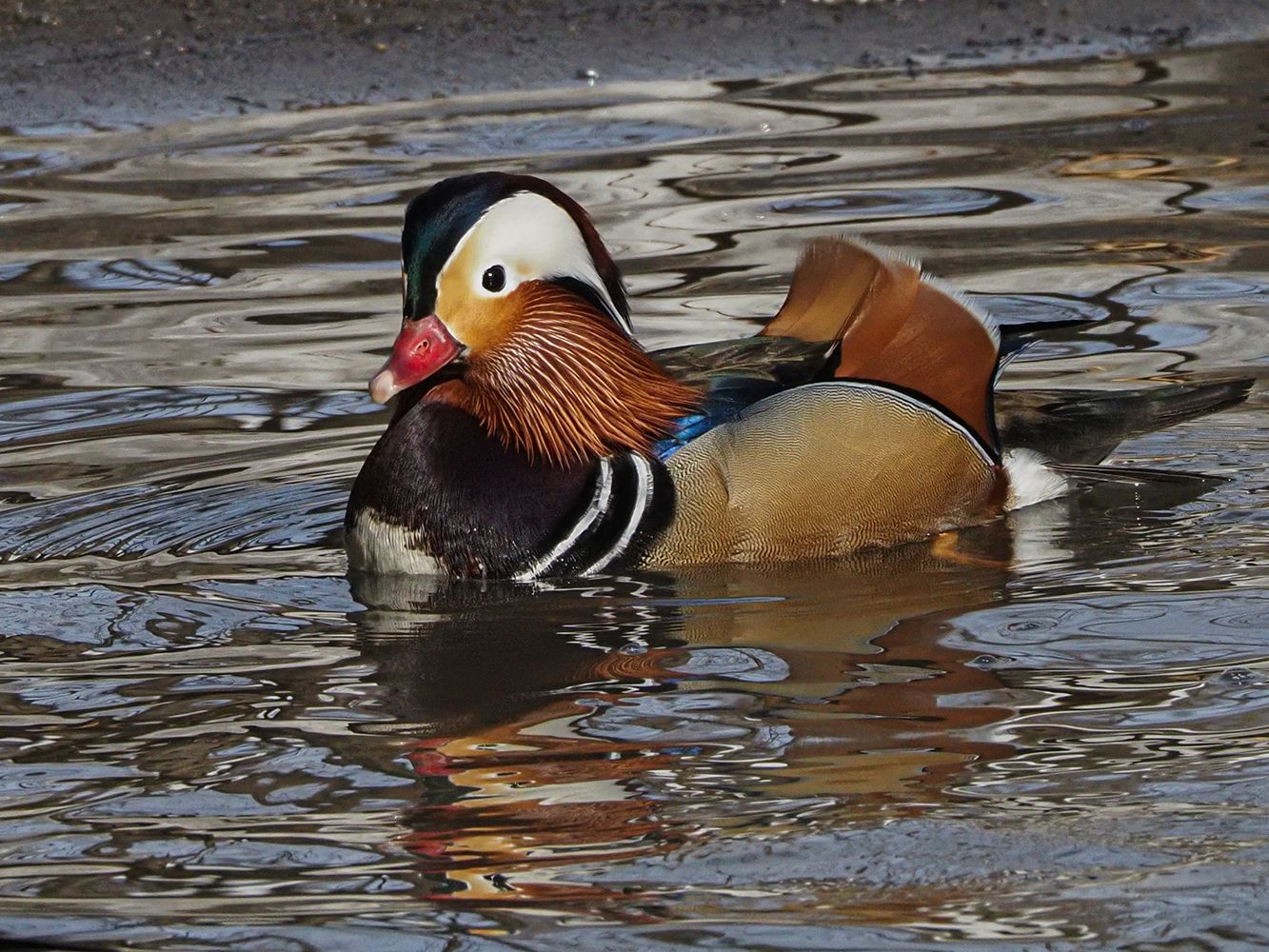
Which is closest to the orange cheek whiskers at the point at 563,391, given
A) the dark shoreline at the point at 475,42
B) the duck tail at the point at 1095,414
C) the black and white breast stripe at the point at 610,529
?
the black and white breast stripe at the point at 610,529

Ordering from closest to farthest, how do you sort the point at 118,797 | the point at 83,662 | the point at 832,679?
the point at 118,797
the point at 832,679
the point at 83,662

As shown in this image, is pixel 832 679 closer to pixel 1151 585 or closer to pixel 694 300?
pixel 1151 585

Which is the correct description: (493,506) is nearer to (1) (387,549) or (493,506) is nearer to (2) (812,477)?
(1) (387,549)

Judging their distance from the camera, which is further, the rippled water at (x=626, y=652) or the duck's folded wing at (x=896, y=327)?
the duck's folded wing at (x=896, y=327)

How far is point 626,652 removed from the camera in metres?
4.51

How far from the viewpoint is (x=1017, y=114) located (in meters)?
9.61

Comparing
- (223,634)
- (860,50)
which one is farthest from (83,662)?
(860,50)

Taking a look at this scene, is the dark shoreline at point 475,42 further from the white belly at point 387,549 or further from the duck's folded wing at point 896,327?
the white belly at point 387,549

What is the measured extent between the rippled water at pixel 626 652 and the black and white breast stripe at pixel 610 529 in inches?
2.6

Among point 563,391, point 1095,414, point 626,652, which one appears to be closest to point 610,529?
point 563,391

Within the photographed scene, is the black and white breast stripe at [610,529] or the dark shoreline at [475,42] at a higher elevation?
the dark shoreline at [475,42]

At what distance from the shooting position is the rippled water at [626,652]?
3.32 meters

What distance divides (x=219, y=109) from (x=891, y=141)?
9.43 feet

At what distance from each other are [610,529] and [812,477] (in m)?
0.44
